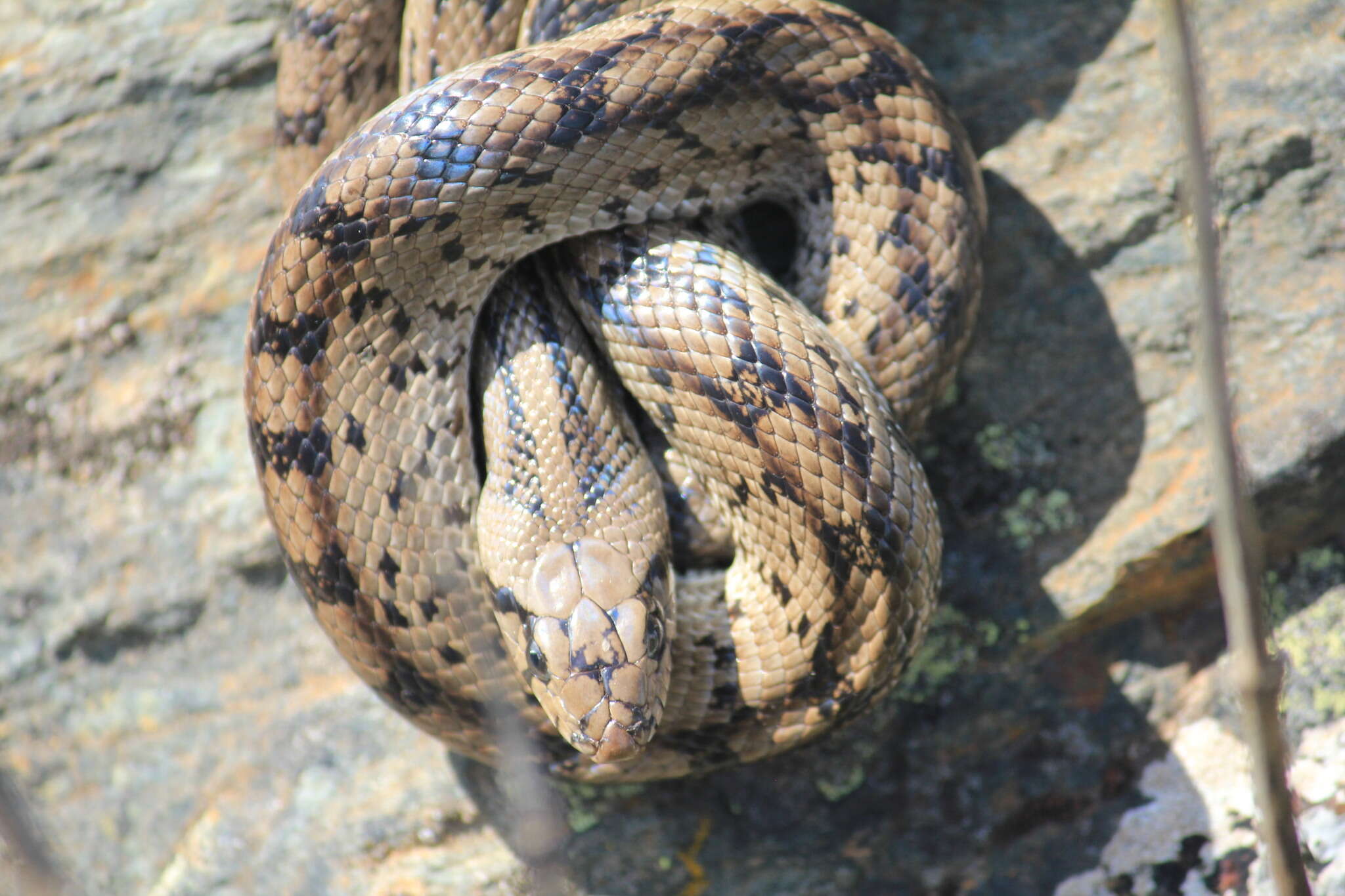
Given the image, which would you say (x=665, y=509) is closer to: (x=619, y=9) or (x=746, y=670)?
(x=746, y=670)

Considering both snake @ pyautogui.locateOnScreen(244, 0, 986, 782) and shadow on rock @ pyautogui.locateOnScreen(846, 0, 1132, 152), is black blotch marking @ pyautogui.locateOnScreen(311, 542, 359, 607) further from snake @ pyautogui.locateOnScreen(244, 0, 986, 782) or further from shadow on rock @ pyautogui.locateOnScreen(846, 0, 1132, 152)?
shadow on rock @ pyautogui.locateOnScreen(846, 0, 1132, 152)

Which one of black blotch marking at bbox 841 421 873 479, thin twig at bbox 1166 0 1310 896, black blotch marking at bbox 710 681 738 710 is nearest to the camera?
thin twig at bbox 1166 0 1310 896

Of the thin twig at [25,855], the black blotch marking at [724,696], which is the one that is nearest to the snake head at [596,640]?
the black blotch marking at [724,696]

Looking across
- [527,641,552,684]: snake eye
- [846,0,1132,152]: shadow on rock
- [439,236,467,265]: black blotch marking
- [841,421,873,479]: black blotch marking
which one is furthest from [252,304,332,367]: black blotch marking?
[846,0,1132,152]: shadow on rock

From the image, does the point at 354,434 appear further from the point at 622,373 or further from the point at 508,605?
the point at 622,373

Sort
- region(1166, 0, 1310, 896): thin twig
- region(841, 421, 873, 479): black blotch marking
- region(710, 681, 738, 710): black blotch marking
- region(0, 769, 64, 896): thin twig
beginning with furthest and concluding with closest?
region(710, 681, 738, 710): black blotch marking < region(841, 421, 873, 479): black blotch marking < region(1166, 0, 1310, 896): thin twig < region(0, 769, 64, 896): thin twig

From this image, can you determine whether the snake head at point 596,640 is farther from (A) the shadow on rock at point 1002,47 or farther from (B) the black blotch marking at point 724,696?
(A) the shadow on rock at point 1002,47
